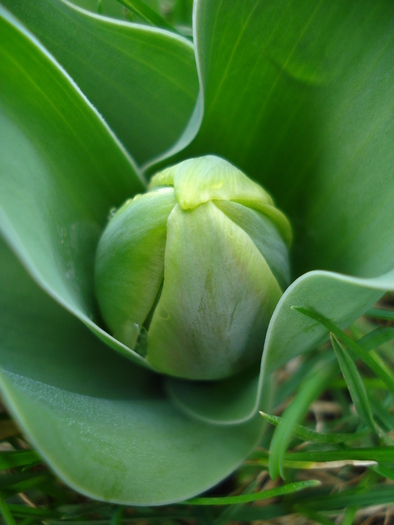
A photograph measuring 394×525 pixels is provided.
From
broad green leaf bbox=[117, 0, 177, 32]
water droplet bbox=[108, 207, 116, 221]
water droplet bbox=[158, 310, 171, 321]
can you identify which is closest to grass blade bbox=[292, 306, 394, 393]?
water droplet bbox=[158, 310, 171, 321]

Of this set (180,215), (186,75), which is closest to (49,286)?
(180,215)

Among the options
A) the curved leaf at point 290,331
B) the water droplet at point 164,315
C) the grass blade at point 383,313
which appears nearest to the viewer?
the curved leaf at point 290,331

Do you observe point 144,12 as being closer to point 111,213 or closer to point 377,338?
point 111,213

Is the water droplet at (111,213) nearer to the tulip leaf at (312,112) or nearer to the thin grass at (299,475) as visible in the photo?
the tulip leaf at (312,112)

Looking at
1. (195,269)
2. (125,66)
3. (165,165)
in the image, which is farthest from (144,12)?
(195,269)

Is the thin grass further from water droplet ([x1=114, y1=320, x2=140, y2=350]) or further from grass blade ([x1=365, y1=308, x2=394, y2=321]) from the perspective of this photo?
water droplet ([x1=114, y1=320, x2=140, y2=350])

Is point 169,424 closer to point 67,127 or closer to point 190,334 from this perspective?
point 190,334

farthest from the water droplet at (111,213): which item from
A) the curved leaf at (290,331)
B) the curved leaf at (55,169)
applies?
the curved leaf at (290,331)
